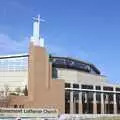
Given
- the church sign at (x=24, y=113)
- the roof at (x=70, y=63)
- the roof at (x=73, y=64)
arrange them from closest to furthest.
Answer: the church sign at (x=24, y=113)
the roof at (x=70, y=63)
the roof at (x=73, y=64)

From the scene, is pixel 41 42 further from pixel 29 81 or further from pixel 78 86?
pixel 78 86

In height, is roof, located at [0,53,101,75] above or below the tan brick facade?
above

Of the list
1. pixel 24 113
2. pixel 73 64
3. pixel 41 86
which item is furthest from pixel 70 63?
pixel 24 113

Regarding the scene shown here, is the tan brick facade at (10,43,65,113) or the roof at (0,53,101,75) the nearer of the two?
the tan brick facade at (10,43,65,113)

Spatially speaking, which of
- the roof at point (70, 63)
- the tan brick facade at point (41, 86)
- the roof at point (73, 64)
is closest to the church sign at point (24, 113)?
the tan brick facade at point (41, 86)

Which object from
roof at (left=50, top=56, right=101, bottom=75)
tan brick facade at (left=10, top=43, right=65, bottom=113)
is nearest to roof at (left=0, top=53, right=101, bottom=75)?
roof at (left=50, top=56, right=101, bottom=75)

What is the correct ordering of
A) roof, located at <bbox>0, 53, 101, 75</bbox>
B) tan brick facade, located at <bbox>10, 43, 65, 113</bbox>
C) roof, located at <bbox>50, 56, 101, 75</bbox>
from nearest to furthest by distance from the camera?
tan brick facade, located at <bbox>10, 43, 65, 113</bbox> < roof, located at <bbox>0, 53, 101, 75</bbox> < roof, located at <bbox>50, 56, 101, 75</bbox>

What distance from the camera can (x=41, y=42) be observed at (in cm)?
11500

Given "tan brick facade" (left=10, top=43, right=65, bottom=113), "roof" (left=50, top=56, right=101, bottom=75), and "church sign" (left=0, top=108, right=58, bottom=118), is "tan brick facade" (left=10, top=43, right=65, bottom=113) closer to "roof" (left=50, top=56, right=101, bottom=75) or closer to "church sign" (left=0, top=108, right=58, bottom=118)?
"church sign" (left=0, top=108, right=58, bottom=118)

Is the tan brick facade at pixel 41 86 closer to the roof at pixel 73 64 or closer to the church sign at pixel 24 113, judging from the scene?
the church sign at pixel 24 113

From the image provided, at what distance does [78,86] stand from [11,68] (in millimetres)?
24619

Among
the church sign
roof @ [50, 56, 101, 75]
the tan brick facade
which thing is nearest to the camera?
the church sign

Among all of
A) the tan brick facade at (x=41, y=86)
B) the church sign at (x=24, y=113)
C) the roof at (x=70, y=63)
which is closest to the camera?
the church sign at (x=24, y=113)

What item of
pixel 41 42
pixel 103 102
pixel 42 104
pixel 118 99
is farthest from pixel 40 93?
pixel 118 99
